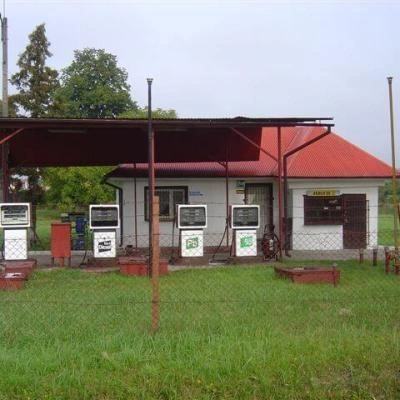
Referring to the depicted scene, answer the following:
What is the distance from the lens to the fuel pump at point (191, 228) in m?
17.0

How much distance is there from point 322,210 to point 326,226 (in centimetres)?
58

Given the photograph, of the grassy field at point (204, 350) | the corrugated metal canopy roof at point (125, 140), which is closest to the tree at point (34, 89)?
the corrugated metal canopy roof at point (125, 140)

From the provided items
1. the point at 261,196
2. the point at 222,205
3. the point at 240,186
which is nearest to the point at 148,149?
the point at 222,205

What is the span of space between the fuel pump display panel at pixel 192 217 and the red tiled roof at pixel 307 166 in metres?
5.23

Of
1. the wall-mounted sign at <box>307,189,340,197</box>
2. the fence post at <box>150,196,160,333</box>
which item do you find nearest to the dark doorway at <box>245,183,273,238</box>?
the wall-mounted sign at <box>307,189,340,197</box>

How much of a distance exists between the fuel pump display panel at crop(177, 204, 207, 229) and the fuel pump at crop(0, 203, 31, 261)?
393 cm

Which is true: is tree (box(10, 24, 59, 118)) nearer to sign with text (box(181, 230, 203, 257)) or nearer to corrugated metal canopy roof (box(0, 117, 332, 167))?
corrugated metal canopy roof (box(0, 117, 332, 167))

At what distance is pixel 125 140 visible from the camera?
19.8 m

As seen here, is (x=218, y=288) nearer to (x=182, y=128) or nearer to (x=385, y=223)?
(x=182, y=128)

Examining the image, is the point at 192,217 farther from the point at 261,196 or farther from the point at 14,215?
the point at 261,196

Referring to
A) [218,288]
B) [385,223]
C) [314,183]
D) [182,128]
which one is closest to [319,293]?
[218,288]

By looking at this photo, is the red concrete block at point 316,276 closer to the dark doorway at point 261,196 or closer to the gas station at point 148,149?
the gas station at point 148,149

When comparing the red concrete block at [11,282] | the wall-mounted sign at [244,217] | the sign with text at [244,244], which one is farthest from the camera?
the sign with text at [244,244]

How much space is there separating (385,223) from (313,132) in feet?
44.7
